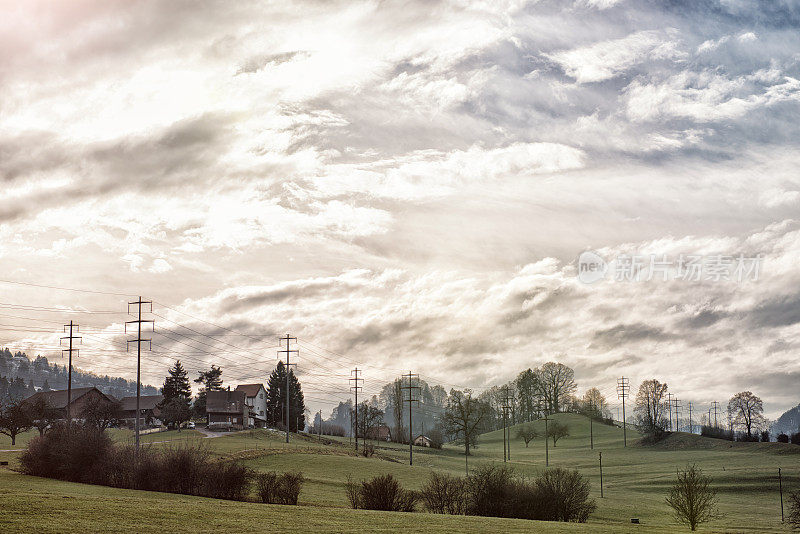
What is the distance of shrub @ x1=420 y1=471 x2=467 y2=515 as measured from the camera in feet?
169

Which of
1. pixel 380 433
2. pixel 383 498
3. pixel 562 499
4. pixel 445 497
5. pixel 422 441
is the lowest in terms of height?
pixel 380 433

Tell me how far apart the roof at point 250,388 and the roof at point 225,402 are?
8.26 meters

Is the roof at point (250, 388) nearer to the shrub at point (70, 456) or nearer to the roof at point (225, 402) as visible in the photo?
the roof at point (225, 402)

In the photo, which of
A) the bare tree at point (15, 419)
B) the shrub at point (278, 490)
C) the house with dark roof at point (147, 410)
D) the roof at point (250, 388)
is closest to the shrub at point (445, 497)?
the shrub at point (278, 490)

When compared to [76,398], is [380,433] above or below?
below

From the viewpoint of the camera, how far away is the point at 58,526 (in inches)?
1019

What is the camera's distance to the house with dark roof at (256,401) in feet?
533

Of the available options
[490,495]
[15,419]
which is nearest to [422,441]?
[15,419]

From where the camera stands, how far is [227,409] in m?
150

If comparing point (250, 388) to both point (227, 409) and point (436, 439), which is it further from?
point (436, 439)

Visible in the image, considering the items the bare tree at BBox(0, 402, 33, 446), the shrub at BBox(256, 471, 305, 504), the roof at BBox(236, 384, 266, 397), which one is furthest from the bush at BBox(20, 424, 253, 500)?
the roof at BBox(236, 384, 266, 397)

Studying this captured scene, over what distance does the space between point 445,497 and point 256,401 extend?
122 metres

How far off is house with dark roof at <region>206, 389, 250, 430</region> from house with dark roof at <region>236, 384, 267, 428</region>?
6071 millimetres

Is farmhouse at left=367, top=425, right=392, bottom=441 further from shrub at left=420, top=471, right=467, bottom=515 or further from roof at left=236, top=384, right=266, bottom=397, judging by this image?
shrub at left=420, top=471, right=467, bottom=515
